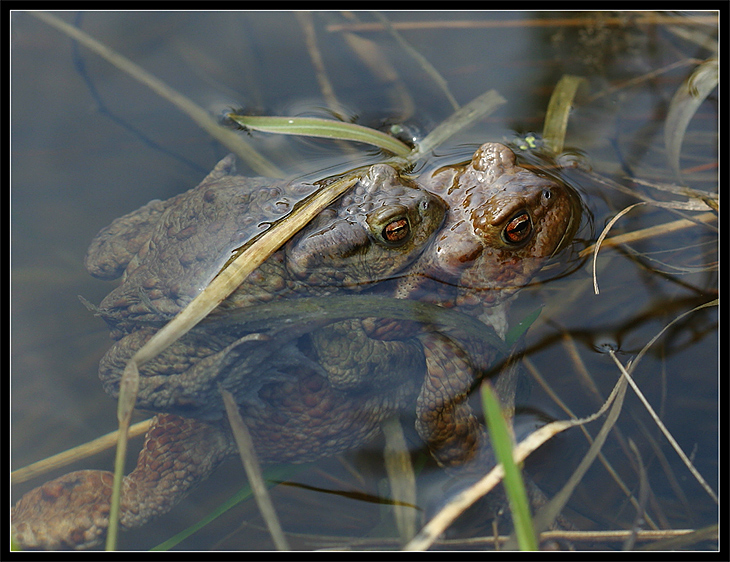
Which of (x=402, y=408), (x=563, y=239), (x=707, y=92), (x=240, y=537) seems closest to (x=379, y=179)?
(x=563, y=239)

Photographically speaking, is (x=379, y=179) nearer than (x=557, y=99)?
Yes

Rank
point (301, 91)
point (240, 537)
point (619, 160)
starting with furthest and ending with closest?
point (301, 91) < point (619, 160) < point (240, 537)

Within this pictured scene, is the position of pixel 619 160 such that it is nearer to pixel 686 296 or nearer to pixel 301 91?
pixel 686 296

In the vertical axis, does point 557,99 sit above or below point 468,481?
above

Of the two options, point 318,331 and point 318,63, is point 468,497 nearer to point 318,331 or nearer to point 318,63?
point 318,331

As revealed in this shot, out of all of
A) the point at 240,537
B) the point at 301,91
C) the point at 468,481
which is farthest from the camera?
the point at 301,91

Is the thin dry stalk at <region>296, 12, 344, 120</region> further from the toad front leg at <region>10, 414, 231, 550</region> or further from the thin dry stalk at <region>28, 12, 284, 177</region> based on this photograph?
the toad front leg at <region>10, 414, 231, 550</region>

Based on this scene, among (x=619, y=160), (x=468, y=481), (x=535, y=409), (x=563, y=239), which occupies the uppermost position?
(x=619, y=160)

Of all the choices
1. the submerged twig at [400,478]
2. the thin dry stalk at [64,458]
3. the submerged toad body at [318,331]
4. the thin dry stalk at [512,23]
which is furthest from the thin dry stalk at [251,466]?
the thin dry stalk at [512,23]
